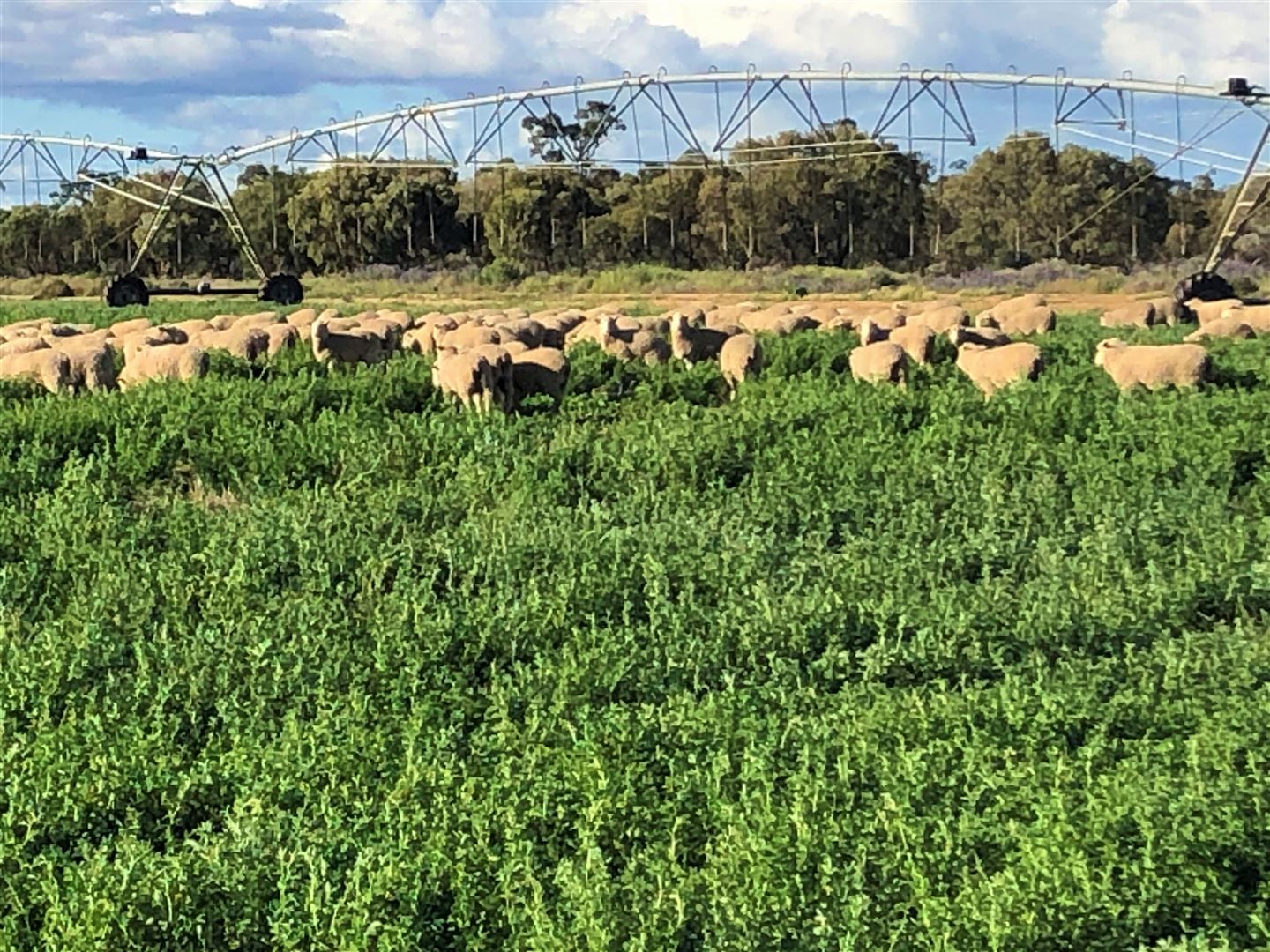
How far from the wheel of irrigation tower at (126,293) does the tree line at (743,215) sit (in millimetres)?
15689

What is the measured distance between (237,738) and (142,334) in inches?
616

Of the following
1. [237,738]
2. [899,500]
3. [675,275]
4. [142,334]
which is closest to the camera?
[237,738]

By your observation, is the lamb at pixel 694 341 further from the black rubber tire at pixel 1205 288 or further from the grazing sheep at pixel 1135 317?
the black rubber tire at pixel 1205 288

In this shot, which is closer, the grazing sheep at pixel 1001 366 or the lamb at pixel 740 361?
the grazing sheep at pixel 1001 366

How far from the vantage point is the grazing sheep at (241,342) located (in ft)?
66.2

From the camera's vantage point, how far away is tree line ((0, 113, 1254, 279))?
61.7 meters

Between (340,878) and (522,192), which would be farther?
(522,192)

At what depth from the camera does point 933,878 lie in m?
5.02

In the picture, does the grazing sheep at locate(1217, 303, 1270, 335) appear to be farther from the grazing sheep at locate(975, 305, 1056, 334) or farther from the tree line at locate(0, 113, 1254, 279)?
the tree line at locate(0, 113, 1254, 279)

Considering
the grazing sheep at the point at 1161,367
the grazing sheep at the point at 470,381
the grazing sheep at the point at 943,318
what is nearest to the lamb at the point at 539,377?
the grazing sheep at the point at 470,381

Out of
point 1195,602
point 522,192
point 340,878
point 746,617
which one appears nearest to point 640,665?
point 746,617

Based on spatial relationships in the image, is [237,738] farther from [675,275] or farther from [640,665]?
[675,275]

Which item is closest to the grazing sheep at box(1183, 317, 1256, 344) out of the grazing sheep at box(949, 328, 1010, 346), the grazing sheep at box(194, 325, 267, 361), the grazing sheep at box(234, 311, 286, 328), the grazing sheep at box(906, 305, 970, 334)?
the grazing sheep at box(949, 328, 1010, 346)

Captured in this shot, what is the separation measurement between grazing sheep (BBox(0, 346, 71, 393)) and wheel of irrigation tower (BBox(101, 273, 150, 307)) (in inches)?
980
